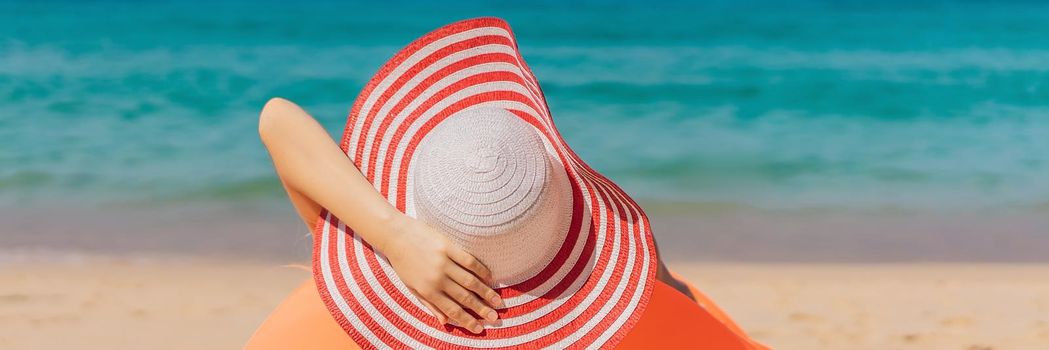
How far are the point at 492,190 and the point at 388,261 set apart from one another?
230 mm

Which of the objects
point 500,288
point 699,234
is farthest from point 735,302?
point 500,288

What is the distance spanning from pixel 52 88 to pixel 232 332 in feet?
18.8

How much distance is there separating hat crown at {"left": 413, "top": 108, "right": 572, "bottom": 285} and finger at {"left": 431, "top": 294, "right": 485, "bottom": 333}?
7cm

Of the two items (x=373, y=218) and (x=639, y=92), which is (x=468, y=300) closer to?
(x=373, y=218)

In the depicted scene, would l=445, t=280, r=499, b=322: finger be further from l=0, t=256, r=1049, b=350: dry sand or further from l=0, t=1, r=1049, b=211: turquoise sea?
l=0, t=1, r=1049, b=211: turquoise sea

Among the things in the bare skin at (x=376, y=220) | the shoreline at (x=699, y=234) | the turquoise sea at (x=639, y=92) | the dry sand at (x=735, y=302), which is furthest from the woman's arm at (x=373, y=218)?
the turquoise sea at (x=639, y=92)

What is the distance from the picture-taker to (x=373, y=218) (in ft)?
4.81

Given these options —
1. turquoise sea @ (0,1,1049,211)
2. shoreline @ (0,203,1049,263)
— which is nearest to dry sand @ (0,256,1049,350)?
shoreline @ (0,203,1049,263)

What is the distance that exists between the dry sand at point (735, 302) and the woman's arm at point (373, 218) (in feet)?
7.40

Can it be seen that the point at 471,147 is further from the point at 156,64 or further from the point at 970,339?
the point at 156,64

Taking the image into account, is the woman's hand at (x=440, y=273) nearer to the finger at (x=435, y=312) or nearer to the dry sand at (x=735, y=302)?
the finger at (x=435, y=312)

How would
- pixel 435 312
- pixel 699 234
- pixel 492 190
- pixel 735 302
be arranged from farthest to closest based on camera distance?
1. pixel 699 234
2. pixel 735 302
3. pixel 435 312
4. pixel 492 190

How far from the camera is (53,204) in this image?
5430 mm

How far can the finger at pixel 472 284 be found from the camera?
140 centimetres
